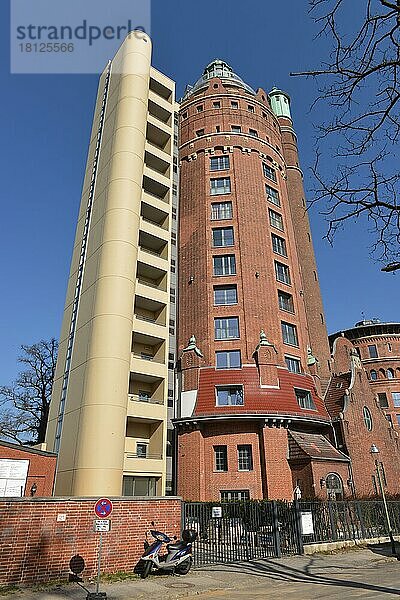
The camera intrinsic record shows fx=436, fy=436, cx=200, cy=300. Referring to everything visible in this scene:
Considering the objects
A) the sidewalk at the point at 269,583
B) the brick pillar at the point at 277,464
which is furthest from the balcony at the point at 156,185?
the sidewalk at the point at 269,583

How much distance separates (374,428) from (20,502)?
100 ft

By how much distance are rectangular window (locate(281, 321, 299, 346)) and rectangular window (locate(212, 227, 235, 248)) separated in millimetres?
7908

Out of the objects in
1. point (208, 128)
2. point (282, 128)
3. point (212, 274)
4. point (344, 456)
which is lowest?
point (344, 456)

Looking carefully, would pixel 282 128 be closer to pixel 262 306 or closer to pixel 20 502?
pixel 262 306

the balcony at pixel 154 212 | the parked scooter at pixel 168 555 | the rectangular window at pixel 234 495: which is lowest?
the parked scooter at pixel 168 555

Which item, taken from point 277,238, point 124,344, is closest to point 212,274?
point 277,238

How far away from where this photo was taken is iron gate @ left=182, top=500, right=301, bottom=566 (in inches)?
636

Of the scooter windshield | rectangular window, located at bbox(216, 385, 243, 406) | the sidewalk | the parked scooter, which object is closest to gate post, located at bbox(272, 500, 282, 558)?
the sidewalk

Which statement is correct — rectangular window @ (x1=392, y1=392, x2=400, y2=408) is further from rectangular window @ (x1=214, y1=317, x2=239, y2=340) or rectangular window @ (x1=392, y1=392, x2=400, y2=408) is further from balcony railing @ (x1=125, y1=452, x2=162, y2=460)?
balcony railing @ (x1=125, y1=452, x2=162, y2=460)

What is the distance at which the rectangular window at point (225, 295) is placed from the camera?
3381 cm

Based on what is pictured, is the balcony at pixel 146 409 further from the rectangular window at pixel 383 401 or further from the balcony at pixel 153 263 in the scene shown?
the rectangular window at pixel 383 401

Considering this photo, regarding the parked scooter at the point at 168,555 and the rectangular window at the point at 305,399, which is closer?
the parked scooter at the point at 168,555

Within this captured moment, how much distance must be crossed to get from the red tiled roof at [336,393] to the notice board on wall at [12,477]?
73.1ft

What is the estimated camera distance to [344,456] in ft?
99.6
